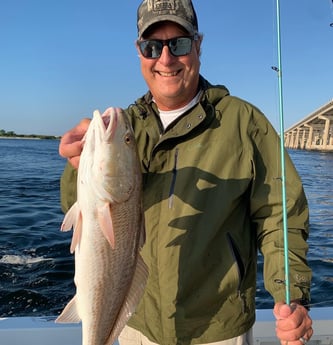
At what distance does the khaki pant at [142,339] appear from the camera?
270cm

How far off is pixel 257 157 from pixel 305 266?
791 mm

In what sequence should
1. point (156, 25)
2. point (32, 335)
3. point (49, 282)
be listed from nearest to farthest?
point (156, 25) < point (32, 335) < point (49, 282)

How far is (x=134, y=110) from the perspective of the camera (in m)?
3.03

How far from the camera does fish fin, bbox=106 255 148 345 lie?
7.82ft

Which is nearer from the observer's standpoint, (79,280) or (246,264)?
(79,280)

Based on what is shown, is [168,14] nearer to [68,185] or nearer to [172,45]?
[172,45]

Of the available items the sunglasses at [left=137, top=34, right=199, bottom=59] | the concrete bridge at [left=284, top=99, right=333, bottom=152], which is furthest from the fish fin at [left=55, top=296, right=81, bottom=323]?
the concrete bridge at [left=284, top=99, right=333, bottom=152]

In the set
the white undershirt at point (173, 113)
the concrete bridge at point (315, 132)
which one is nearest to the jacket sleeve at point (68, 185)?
the white undershirt at point (173, 113)

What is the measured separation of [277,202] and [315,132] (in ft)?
261

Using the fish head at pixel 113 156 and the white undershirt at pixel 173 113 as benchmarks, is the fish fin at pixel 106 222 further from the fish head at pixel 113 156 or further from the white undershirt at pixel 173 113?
the white undershirt at pixel 173 113

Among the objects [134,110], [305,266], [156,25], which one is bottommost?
[305,266]

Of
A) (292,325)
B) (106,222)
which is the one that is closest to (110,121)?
(106,222)

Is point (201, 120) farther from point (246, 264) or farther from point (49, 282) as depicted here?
point (49, 282)

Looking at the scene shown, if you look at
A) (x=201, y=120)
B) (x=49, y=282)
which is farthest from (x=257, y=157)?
(x=49, y=282)
